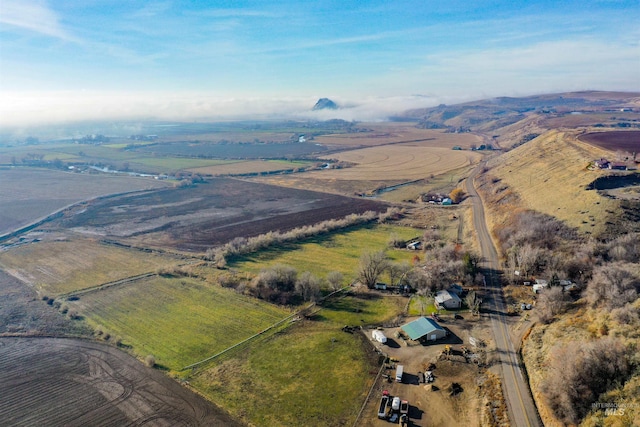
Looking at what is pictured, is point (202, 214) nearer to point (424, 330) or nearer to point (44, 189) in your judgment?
point (424, 330)

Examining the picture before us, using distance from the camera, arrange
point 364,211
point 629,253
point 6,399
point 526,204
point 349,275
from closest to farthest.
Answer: point 6,399
point 629,253
point 349,275
point 526,204
point 364,211

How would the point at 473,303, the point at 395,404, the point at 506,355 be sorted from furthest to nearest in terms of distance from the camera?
the point at 473,303 → the point at 506,355 → the point at 395,404

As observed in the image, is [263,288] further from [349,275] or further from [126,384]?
[126,384]

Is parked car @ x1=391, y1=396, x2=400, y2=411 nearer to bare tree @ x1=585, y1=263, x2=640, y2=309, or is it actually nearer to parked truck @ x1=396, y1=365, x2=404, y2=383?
parked truck @ x1=396, y1=365, x2=404, y2=383

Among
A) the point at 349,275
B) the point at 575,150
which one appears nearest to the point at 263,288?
the point at 349,275

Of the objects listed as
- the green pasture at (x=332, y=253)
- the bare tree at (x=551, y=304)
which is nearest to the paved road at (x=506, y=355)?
the bare tree at (x=551, y=304)

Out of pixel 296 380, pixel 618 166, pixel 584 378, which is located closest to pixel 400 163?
pixel 618 166
